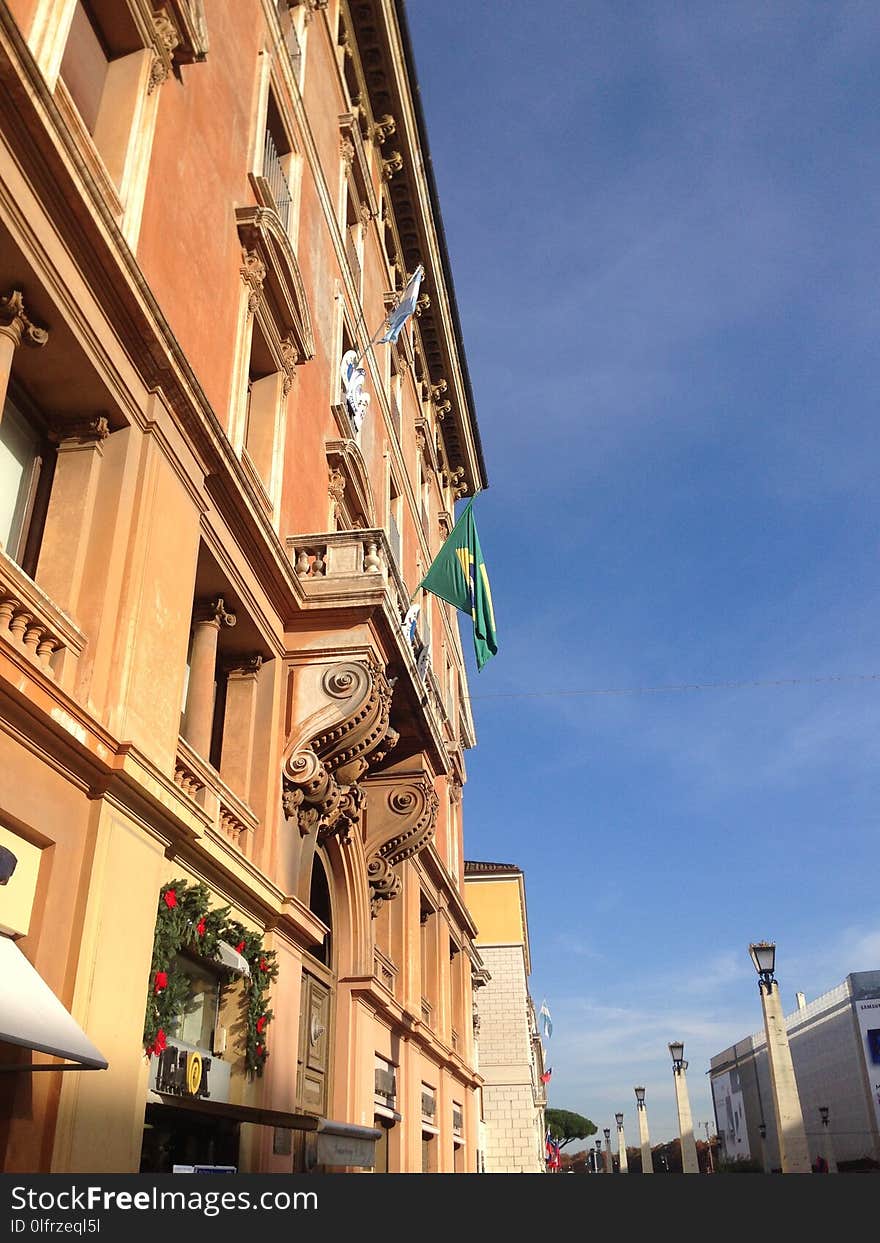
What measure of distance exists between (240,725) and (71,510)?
409 centimetres

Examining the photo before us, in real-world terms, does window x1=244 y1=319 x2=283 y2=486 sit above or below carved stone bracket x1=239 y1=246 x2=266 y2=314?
below

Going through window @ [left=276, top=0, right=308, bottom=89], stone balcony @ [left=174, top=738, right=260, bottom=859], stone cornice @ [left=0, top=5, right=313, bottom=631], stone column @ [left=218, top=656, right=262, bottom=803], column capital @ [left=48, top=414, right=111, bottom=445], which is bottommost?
stone balcony @ [left=174, top=738, right=260, bottom=859]

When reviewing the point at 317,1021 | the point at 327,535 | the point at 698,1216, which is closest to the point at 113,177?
the point at 327,535

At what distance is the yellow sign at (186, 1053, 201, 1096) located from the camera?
351 inches

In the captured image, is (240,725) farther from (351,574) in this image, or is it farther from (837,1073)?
(837,1073)

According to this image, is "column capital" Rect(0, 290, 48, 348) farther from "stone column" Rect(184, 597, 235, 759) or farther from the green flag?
the green flag

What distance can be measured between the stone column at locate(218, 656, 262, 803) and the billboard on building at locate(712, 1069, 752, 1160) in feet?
365

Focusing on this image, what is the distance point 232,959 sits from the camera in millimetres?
9875

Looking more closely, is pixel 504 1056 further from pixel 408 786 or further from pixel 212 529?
pixel 212 529

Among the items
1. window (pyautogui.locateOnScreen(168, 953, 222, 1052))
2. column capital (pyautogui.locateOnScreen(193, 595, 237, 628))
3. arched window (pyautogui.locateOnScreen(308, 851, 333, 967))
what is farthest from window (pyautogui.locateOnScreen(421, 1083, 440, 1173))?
column capital (pyautogui.locateOnScreen(193, 595, 237, 628))

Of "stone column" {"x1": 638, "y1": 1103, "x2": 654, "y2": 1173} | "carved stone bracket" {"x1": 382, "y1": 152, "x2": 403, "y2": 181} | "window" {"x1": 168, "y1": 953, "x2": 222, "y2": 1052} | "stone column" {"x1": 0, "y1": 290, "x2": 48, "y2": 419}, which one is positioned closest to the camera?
"stone column" {"x1": 0, "y1": 290, "x2": 48, "y2": 419}

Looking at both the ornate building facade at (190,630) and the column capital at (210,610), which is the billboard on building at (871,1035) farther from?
the column capital at (210,610)

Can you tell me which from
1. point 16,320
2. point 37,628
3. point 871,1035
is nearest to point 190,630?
point 37,628

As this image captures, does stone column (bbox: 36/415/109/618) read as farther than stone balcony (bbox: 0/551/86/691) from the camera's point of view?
Yes
